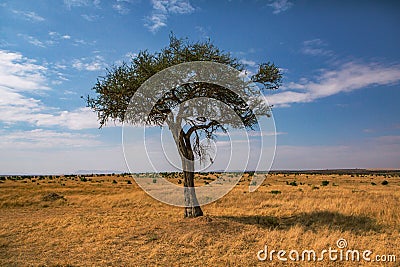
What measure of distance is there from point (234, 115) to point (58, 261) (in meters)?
9.65

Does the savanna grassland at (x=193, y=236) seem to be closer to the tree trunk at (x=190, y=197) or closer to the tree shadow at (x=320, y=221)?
the tree shadow at (x=320, y=221)

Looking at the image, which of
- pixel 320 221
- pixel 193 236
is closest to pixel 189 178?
pixel 193 236

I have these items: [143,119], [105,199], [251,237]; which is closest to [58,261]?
[251,237]

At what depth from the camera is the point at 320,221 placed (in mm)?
15516

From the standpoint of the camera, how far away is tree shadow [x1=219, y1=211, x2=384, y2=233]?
1410 cm

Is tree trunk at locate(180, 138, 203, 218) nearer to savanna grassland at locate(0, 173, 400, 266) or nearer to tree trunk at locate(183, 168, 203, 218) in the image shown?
tree trunk at locate(183, 168, 203, 218)

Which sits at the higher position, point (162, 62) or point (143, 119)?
point (162, 62)

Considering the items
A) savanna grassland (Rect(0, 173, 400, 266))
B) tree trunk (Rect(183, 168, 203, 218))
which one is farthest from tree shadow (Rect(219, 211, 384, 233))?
tree trunk (Rect(183, 168, 203, 218))

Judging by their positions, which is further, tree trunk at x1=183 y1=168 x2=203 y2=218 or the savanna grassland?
tree trunk at x1=183 y1=168 x2=203 y2=218

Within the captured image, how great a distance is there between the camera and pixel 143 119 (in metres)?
16.2

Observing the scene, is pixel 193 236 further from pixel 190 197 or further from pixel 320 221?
pixel 320 221

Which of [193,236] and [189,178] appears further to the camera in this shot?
[189,178]

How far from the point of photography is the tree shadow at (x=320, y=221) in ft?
46.3

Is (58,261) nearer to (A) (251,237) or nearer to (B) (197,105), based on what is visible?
(A) (251,237)
